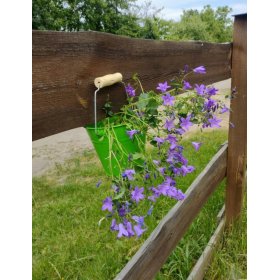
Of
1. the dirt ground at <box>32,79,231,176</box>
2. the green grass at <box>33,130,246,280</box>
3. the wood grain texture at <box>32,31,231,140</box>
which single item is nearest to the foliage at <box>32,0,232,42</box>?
the dirt ground at <box>32,79,231,176</box>

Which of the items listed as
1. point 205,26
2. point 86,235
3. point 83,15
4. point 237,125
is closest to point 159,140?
point 237,125

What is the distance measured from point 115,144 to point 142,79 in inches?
10.9

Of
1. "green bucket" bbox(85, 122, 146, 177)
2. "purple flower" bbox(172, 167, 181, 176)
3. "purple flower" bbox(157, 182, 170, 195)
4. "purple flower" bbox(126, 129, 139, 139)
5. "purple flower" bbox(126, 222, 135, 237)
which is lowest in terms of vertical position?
"purple flower" bbox(126, 222, 135, 237)

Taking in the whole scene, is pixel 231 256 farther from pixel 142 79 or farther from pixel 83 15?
pixel 83 15

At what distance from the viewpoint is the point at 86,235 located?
8.72ft

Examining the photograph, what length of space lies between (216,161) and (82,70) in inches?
53.5

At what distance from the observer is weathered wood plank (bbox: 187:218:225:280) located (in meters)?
2.02

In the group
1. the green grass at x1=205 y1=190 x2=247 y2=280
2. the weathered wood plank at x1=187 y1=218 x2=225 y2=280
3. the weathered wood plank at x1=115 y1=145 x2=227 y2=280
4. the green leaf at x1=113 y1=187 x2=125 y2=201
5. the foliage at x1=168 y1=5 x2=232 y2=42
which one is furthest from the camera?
the foliage at x1=168 y1=5 x2=232 y2=42

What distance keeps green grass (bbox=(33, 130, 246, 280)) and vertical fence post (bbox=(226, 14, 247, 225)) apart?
21 cm

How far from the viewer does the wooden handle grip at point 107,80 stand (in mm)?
1027

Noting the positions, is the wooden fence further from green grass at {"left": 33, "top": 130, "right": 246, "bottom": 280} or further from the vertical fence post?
green grass at {"left": 33, "top": 130, "right": 246, "bottom": 280}

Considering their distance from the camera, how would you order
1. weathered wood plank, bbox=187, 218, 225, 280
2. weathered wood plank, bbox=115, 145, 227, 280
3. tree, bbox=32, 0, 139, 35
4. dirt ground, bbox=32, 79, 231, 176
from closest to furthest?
weathered wood plank, bbox=115, 145, 227, 280 → weathered wood plank, bbox=187, 218, 225, 280 → dirt ground, bbox=32, 79, 231, 176 → tree, bbox=32, 0, 139, 35

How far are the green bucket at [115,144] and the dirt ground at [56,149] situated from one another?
3.31 m
